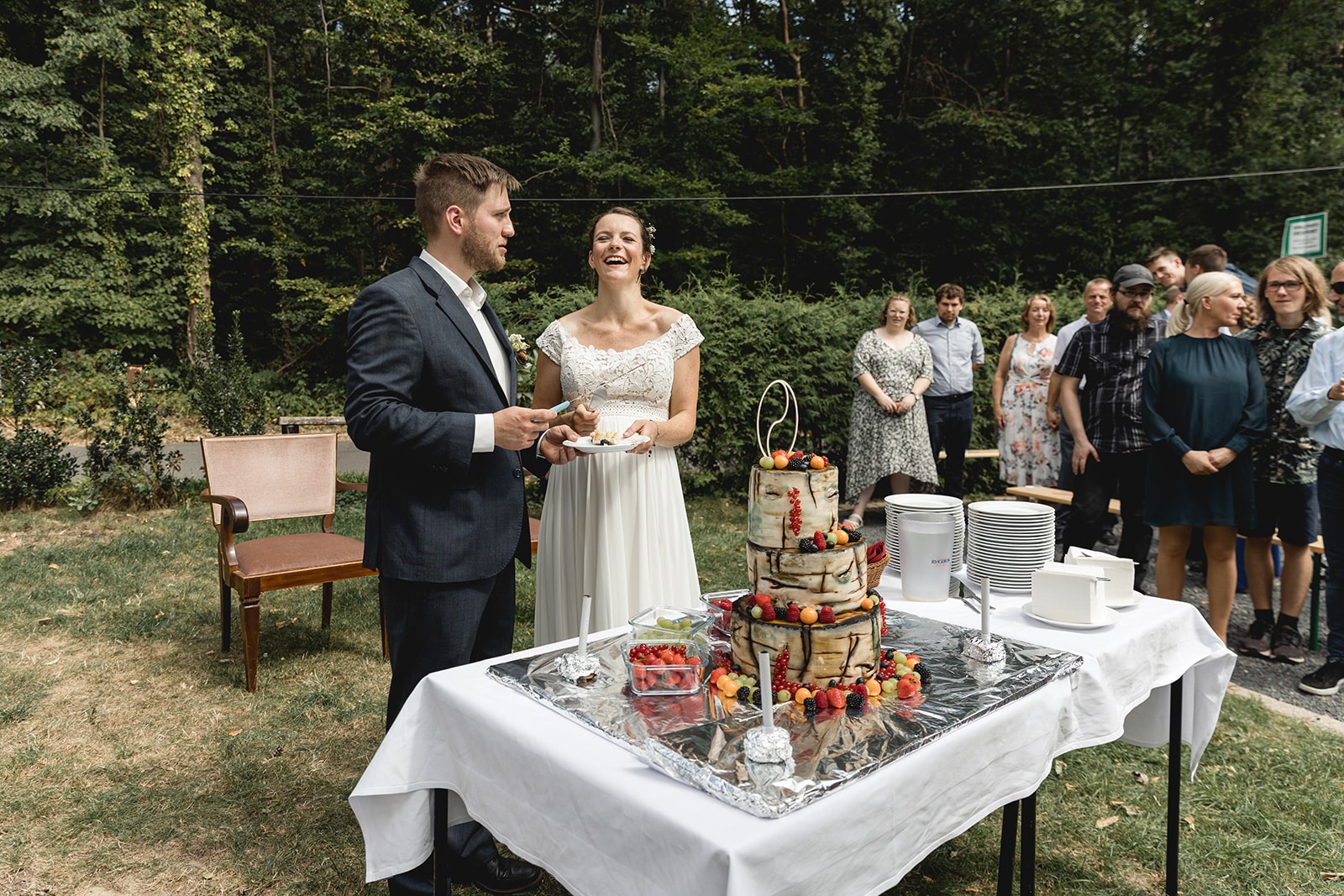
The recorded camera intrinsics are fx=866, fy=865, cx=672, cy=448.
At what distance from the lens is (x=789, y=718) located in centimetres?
156

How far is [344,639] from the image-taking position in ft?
16.6

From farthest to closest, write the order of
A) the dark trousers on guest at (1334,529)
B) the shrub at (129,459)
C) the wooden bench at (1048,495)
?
the shrub at (129,459) < the wooden bench at (1048,495) < the dark trousers on guest at (1334,529)

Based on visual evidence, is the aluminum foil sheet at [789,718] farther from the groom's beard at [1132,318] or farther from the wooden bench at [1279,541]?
the groom's beard at [1132,318]

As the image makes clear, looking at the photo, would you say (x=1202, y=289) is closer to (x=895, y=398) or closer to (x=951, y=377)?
(x=895, y=398)

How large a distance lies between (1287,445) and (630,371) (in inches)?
143

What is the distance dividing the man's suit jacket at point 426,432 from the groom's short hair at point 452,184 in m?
0.15

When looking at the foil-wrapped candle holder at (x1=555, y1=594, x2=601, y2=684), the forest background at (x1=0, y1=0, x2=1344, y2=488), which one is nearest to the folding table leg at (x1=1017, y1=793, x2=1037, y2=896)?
the foil-wrapped candle holder at (x1=555, y1=594, x2=601, y2=684)

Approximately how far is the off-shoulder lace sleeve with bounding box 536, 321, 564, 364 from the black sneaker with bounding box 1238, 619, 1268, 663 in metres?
4.12

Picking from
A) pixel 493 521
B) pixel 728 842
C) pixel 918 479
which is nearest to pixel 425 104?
pixel 918 479

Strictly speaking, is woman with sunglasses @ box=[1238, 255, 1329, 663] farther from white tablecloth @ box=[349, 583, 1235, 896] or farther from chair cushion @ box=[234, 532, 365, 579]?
chair cushion @ box=[234, 532, 365, 579]

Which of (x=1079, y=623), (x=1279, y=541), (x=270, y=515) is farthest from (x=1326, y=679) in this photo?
(x=270, y=515)

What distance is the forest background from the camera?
18.3 meters

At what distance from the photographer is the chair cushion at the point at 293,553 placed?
436 centimetres

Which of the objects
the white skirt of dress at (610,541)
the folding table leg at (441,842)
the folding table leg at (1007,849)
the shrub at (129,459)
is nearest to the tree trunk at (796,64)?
the shrub at (129,459)
